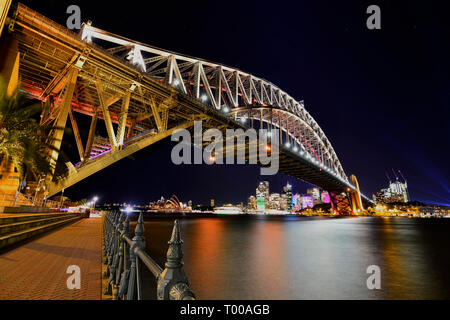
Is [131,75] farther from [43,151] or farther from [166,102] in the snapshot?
[43,151]

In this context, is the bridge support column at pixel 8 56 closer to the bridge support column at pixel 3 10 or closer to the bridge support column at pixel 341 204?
the bridge support column at pixel 3 10

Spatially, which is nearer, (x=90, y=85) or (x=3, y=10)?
(x=3, y=10)

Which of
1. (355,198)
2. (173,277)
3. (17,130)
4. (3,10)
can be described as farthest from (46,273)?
(355,198)

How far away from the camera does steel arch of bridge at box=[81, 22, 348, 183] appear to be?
21.7 metres

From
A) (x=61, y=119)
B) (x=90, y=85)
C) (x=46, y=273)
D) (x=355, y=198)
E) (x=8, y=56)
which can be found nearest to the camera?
(x=46, y=273)

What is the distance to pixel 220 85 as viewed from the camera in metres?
33.3

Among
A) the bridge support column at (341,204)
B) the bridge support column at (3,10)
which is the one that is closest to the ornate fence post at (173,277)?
the bridge support column at (3,10)

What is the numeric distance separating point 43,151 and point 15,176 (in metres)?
4.94

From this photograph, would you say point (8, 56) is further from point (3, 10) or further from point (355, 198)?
point (355, 198)

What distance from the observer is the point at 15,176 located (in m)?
17.2

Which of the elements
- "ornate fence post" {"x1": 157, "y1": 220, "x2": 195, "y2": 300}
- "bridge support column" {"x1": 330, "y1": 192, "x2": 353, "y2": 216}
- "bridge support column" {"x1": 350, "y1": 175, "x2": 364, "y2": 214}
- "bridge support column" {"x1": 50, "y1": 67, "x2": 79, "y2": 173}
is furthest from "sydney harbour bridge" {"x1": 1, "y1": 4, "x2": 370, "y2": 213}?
"bridge support column" {"x1": 330, "y1": 192, "x2": 353, "y2": 216}

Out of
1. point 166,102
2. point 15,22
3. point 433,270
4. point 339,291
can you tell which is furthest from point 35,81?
point 433,270

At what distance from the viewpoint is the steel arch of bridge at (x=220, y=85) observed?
2166cm

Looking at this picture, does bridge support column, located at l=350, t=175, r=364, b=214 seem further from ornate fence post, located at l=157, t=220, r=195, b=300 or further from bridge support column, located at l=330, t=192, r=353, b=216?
ornate fence post, located at l=157, t=220, r=195, b=300
